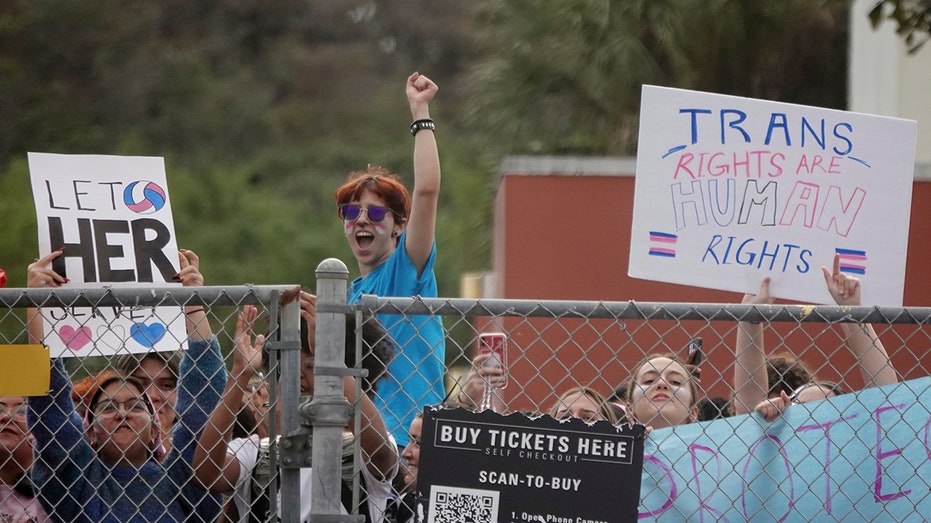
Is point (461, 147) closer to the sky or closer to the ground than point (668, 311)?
closer to the sky

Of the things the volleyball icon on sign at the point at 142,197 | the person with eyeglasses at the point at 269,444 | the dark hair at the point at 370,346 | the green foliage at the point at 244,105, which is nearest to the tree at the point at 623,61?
the green foliage at the point at 244,105

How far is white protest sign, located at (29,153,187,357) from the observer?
11.9 ft

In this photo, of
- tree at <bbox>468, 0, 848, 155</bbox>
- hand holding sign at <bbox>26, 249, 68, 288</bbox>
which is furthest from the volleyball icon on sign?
tree at <bbox>468, 0, 848, 155</bbox>

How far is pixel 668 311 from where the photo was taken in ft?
10.1

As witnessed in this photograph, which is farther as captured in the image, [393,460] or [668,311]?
[393,460]

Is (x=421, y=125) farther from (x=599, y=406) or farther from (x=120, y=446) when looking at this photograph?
(x=120, y=446)

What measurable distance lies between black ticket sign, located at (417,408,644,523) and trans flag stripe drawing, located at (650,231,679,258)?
0.82 m

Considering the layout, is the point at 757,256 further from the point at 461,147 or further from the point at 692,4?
the point at 461,147

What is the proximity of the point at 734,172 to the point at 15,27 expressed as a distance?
86.7 feet

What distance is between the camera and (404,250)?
400 cm

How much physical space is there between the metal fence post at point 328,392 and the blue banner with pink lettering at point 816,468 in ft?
2.73

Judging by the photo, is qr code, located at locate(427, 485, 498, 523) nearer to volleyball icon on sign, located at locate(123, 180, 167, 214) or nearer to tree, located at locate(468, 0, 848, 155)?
volleyball icon on sign, located at locate(123, 180, 167, 214)

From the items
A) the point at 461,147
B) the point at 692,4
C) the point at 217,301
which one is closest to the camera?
the point at 217,301

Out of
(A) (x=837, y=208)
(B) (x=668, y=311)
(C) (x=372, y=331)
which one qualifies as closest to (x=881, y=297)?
(A) (x=837, y=208)
